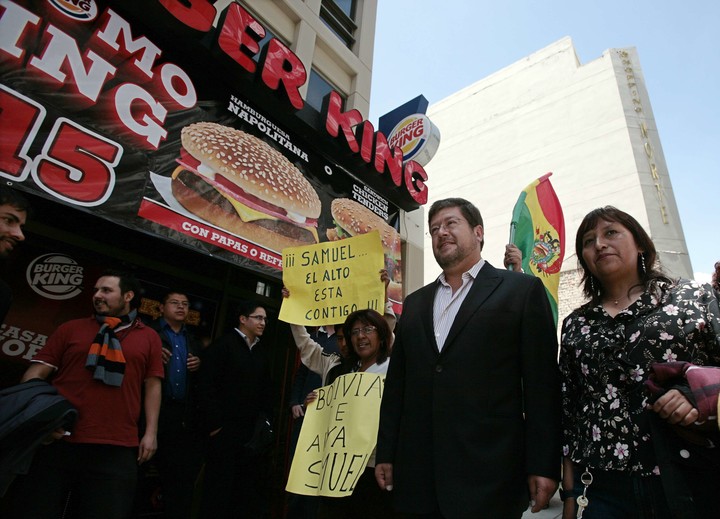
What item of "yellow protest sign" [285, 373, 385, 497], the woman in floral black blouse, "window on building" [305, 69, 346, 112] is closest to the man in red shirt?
"yellow protest sign" [285, 373, 385, 497]

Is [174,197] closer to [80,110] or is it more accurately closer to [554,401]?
[80,110]

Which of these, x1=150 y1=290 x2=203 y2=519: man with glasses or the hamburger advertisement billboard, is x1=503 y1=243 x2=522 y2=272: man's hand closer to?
the hamburger advertisement billboard

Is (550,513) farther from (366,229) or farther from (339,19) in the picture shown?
(339,19)

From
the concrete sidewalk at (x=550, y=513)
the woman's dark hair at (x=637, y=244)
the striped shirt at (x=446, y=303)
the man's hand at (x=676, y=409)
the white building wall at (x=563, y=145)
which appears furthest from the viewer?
the white building wall at (x=563, y=145)

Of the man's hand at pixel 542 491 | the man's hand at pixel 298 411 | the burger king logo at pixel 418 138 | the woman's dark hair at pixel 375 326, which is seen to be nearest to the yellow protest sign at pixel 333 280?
the woman's dark hair at pixel 375 326

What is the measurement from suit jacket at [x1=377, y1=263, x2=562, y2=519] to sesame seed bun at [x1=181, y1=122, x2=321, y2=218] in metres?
3.68

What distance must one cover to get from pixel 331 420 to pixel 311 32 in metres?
7.97

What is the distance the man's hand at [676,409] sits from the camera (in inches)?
53.3

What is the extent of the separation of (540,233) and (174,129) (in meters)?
4.21

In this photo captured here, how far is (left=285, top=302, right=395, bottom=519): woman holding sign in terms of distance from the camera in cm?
251

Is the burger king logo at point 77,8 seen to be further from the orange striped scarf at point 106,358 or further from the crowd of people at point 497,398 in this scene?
the orange striped scarf at point 106,358

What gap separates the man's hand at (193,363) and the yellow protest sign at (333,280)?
3.49ft

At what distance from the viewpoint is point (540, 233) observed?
14.2 ft

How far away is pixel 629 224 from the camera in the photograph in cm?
193
